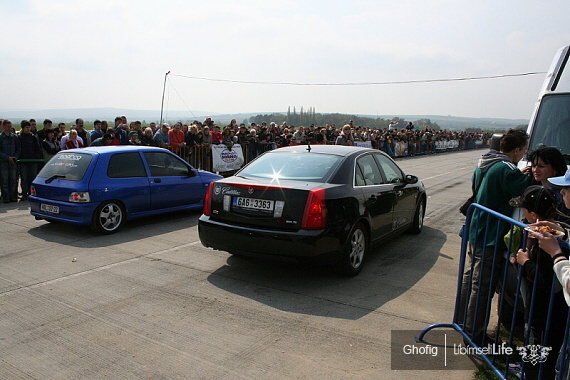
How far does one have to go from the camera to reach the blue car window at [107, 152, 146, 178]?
320 inches

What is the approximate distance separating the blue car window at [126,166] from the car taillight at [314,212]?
4421 millimetres

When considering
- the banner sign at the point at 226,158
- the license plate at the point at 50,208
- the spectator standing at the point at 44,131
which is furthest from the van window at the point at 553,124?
the spectator standing at the point at 44,131

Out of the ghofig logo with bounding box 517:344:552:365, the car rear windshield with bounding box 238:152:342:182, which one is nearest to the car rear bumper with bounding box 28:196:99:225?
the car rear windshield with bounding box 238:152:342:182

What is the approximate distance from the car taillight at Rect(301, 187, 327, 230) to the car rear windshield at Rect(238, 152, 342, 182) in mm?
Result: 458

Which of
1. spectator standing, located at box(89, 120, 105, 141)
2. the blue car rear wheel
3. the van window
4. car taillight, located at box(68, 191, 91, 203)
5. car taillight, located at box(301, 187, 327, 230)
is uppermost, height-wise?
the van window

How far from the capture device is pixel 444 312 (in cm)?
470

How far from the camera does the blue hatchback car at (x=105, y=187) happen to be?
7621 millimetres

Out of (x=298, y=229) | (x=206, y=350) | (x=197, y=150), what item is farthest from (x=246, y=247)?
(x=197, y=150)

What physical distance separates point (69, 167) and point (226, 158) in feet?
27.8

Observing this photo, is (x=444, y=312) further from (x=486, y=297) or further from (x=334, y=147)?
(x=334, y=147)

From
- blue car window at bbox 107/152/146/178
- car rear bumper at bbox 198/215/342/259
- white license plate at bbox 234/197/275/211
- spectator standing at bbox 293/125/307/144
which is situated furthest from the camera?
spectator standing at bbox 293/125/307/144

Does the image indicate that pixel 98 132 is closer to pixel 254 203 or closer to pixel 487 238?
pixel 254 203

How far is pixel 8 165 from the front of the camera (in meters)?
11.1

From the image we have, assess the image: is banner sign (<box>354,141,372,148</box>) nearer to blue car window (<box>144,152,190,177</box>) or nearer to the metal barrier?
blue car window (<box>144,152,190,177</box>)
